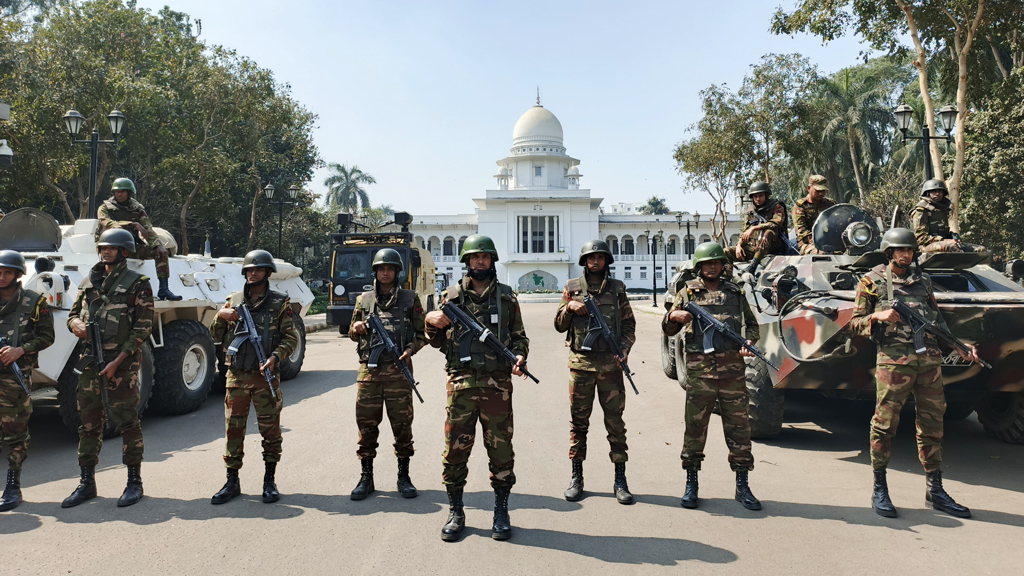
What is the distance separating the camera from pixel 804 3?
14141 millimetres

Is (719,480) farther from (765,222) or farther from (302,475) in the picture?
(765,222)

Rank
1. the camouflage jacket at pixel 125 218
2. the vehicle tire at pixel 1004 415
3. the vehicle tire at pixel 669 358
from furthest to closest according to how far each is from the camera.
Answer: the vehicle tire at pixel 669 358
the camouflage jacket at pixel 125 218
the vehicle tire at pixel 1004 415

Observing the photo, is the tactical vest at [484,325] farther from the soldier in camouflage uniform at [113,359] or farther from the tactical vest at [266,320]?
the soldier in camouflage uniform at [113,359]

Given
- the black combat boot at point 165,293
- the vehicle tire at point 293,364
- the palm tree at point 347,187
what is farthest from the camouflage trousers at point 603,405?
the palm tree at point 347,187

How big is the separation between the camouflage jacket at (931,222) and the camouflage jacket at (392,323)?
17.7 feet

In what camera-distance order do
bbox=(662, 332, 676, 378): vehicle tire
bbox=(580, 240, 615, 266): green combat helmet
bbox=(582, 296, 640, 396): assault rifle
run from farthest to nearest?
bbox=(662, 332, 676, 378): vehicle tire → bbox=(580, 240, 615, 266): green combat helmet → bbox=(582, 296, 640, 396): assault rifle

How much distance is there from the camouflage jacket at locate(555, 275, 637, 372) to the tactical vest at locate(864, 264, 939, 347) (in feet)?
5.40

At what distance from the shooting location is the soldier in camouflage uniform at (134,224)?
7473 mm

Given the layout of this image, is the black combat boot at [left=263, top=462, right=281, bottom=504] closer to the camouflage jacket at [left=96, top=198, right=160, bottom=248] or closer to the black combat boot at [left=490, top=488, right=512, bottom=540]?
the black combat boot at [left=490, top=488, right=512, bottom=540]

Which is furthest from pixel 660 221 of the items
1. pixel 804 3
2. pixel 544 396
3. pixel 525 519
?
pixel 525 519

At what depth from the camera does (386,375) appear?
4.75 metres

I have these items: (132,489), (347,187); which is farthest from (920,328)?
(347,187)

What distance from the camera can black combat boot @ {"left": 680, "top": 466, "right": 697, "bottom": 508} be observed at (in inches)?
176

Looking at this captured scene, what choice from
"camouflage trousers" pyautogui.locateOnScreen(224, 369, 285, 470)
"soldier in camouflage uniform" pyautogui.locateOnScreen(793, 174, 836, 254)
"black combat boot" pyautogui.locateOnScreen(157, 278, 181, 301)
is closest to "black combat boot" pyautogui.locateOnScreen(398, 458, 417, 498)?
"camouflage trousers" pyautogui.locateOnScreen(224, 369, 285, 470)
